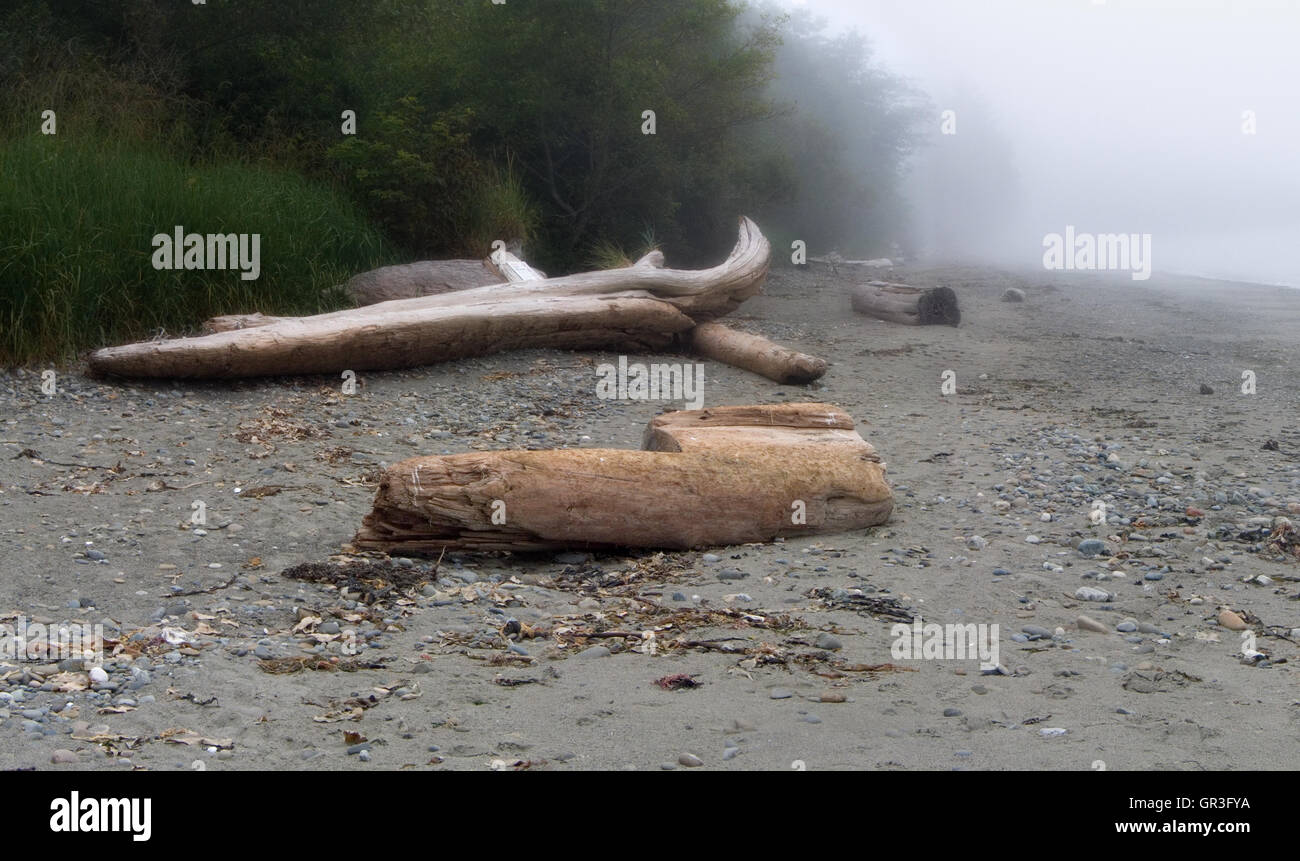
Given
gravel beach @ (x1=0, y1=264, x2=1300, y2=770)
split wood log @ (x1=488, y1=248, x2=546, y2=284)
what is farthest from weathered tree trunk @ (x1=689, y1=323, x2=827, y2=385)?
split wood log @ (x1=488, y1=248, x2=546, y2=284)

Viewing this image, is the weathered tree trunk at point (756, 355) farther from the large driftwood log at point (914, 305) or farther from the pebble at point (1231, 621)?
the pebble at point (1231, 621)

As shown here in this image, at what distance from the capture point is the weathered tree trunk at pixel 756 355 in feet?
30.3

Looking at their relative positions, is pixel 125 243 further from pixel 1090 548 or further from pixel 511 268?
pixel 1090 548

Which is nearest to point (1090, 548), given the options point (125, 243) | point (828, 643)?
point (828, 643)

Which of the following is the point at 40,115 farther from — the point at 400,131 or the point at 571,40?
the point at 571,40

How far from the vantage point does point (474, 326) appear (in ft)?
29.8

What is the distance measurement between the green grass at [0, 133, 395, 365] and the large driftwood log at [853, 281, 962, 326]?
6.51 metres

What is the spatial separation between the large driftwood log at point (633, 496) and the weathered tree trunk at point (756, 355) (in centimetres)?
367

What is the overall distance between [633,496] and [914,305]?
9063mm

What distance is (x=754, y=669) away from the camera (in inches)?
150

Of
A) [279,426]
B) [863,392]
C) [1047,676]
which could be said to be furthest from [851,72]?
[1047,676]

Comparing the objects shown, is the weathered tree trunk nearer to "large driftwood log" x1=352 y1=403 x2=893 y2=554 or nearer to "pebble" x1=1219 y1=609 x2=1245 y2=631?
"large driftwood log" x1=352 y1=403 x2=893 y2=554

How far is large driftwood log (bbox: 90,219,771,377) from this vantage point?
7707mm

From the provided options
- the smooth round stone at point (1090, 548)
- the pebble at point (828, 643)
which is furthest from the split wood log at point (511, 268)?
the pebble at point (828, 643)
